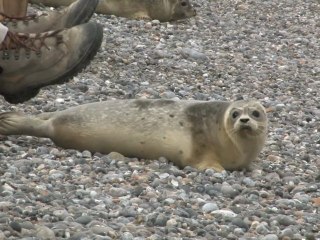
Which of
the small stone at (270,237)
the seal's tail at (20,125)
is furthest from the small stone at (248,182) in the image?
the seal's tail at (20,125)

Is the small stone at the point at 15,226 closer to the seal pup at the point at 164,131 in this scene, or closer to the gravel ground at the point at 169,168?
the gravel ground at the point at 169,168

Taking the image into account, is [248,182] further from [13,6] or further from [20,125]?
[13,6]

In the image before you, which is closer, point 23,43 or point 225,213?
point 225,213

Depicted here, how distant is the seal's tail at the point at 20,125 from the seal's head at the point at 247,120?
1.08 meters

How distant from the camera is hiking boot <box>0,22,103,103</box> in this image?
4727 millimetres

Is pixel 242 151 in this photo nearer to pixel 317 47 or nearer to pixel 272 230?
pixel 272 230

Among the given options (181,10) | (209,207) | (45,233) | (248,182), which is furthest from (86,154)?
(181,10)

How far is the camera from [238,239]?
3.63 m

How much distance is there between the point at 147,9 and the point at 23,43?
213 inches

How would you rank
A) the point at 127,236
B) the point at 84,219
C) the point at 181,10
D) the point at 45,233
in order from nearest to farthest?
the point at 45,233
the point at 127,236
the point at 84,219
the point at 181,10

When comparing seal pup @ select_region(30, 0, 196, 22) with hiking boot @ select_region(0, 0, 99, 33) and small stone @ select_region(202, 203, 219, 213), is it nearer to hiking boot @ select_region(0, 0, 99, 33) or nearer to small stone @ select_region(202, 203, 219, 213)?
hiking boot @ select_region(0, 0, 99, 33)

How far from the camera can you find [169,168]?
4859mm

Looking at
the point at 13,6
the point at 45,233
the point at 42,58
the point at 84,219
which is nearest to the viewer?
the point at 45,233

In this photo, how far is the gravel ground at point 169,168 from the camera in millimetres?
3664
